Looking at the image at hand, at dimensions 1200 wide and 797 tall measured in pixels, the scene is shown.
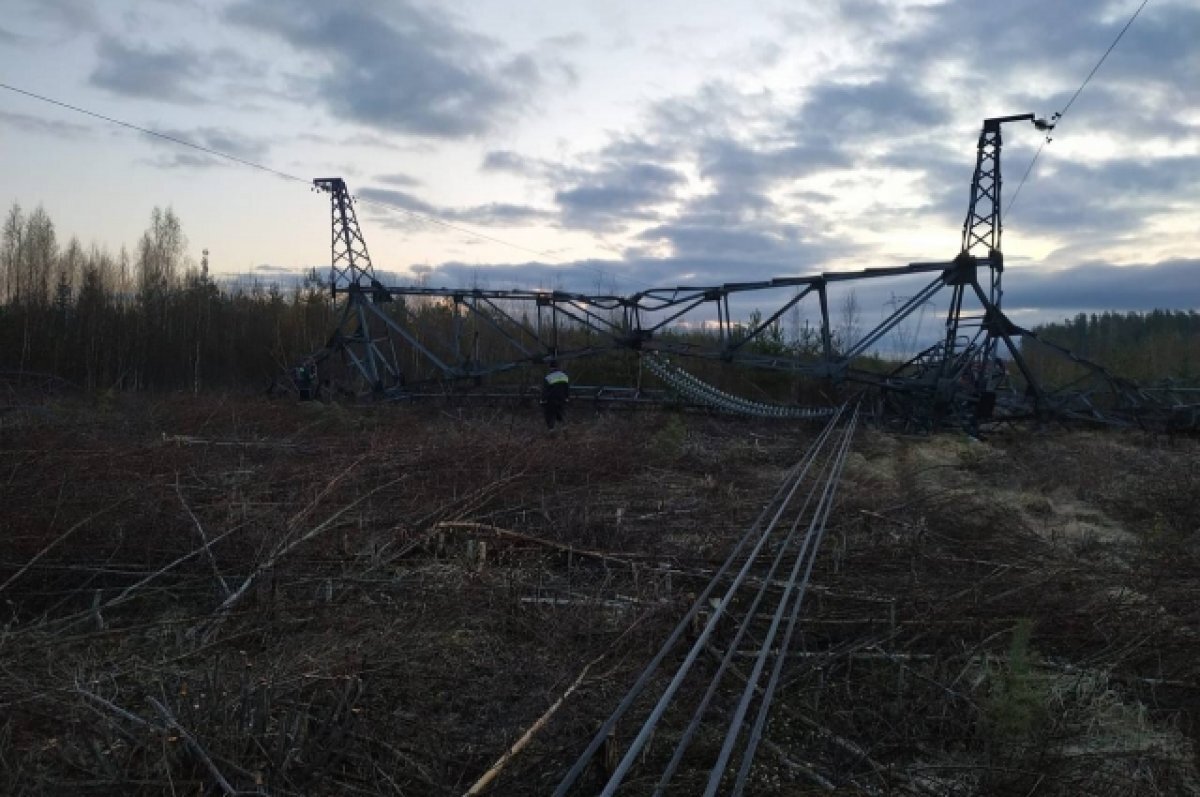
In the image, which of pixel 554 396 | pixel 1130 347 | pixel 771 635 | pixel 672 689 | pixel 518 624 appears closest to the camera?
pixel 672 689

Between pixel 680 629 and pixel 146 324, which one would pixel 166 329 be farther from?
pixel 680 629

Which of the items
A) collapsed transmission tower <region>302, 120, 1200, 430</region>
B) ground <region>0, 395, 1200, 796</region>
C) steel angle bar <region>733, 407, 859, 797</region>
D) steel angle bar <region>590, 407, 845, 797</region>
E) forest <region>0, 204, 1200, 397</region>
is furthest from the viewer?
forest <region>0, 204, 1200, 397</region>

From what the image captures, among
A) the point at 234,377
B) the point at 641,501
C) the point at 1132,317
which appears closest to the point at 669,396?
the point at 641,501

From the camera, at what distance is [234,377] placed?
121 feet

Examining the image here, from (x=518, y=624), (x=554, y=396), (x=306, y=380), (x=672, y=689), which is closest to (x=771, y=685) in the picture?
(x=672, y=689)

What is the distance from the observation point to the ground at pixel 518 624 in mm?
3809

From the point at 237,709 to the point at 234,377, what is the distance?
36.2m

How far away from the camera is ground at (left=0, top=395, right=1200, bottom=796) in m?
3.81

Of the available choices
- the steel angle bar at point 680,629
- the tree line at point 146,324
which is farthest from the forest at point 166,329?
the steel angle bar at point 680,629

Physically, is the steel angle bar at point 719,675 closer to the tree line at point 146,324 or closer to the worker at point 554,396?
the worker at point 554,396

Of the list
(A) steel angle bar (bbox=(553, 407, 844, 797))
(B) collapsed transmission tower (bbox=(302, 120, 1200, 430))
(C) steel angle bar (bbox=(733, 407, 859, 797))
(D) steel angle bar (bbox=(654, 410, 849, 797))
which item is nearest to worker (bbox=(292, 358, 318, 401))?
(B) collapsed transmission tower (bbox=(302, 120, 1200, 430))

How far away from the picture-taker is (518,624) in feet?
18.5

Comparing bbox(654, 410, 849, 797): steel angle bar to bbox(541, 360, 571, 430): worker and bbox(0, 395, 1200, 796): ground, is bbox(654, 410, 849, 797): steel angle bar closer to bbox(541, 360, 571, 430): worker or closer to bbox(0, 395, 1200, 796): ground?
bbox(0, 395, 1200, 796): ground

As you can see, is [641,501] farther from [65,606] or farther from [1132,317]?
[1132,317]
